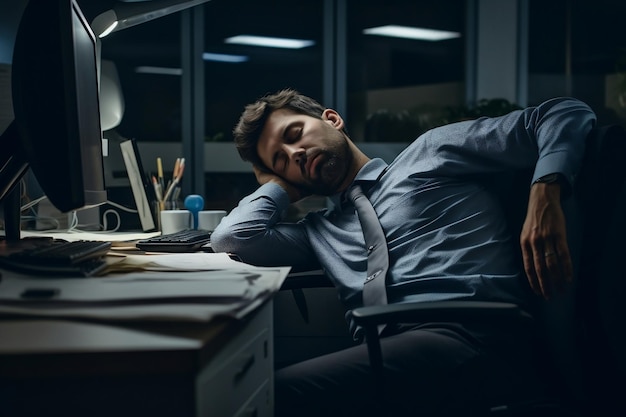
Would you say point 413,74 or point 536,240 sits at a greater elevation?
point 413,74

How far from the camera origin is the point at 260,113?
1867 millimetres

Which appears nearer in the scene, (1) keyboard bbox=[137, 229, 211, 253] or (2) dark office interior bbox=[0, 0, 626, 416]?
(1) keyboard bbox=[137, 229, 211, 253]

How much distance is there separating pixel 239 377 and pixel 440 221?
78 centimetres

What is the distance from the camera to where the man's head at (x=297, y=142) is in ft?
5.69

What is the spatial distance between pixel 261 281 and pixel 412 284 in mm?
544

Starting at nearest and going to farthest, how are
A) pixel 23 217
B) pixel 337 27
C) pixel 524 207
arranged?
1. pixel 524 207
2. pixel 23 217
3. pixel 337 27

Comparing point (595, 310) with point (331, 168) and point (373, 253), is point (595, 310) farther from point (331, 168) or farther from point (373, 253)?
point (331, 168)

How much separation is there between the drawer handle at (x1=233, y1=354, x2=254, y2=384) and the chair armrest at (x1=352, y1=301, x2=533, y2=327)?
6.3 inches

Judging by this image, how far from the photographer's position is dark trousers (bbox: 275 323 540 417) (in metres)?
1.05

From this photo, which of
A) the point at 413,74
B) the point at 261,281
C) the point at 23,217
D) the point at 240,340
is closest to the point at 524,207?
the point at 261,281

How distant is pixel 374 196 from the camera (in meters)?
1.61

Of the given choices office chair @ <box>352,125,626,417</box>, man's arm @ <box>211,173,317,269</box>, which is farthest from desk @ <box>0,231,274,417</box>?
man's arm @ <box>211,173,317,269</box>

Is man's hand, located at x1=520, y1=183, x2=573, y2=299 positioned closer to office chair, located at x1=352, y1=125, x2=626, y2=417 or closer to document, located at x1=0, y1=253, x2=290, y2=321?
office chair, located at x1=352, y1=125, x2=626, y2=417

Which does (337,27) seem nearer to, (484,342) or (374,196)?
(374,196)
